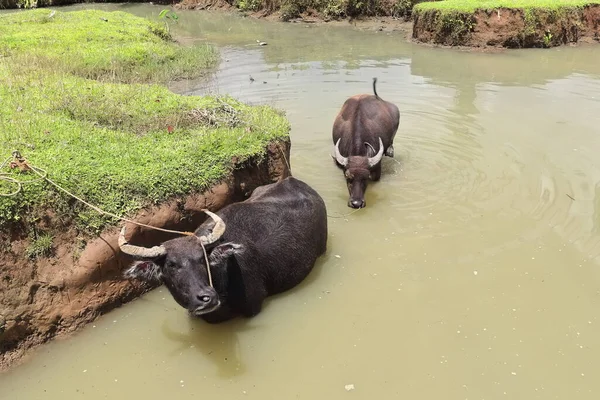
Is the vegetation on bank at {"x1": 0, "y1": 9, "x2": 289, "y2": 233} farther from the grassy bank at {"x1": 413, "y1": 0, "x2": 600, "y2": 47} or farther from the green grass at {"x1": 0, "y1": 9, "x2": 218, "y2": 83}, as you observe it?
the grassy bank at {"x1": 413, "y1": 0, "x2": 600, "y2": 47}

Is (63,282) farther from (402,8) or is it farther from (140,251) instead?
(402,8)

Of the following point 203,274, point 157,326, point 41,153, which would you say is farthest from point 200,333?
point 41,153

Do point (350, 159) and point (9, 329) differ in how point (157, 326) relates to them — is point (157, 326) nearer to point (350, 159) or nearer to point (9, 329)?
point (9, 329)

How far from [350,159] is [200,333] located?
2935 millimetres

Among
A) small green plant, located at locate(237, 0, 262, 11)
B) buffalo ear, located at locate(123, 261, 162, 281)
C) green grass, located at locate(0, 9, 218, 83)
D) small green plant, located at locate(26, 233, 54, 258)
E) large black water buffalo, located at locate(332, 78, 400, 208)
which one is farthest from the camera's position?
small green plant, located at locate(237, 0, 262, 11)

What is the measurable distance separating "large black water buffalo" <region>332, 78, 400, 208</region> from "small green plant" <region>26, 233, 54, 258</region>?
10.3ft

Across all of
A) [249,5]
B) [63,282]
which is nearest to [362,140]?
[63,282]

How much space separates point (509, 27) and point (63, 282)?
42.6 ft

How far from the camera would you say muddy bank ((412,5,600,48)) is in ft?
42.3

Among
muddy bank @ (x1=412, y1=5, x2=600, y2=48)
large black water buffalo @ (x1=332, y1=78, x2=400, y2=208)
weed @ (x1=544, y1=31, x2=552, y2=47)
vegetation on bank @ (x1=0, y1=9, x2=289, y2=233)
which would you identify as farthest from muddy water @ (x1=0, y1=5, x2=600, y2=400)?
weed @ (x1=544, y1=31, x2=552, y2=47)

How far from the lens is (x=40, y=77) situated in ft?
22.5

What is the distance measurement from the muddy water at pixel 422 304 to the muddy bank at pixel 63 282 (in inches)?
5.3

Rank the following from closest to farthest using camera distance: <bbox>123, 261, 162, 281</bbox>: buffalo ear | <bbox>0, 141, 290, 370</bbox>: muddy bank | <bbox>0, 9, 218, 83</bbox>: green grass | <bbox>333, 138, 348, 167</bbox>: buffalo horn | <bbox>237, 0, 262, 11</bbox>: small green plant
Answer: <bbox>123, 261, 162, 281</bbox>: buffalo ear
<bbox>0, 141, 290, 370</bbox>: muddy bank
<bbox>333, 138, 348, 167</bbox>: buffalo horn
<bbox>0, 9, 218, 83</bbox>: green grass
<bbox>237, 0, 262, 11</bbox>: small green plant

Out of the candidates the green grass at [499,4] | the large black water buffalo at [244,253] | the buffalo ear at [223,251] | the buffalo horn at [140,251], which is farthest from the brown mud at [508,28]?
the buffalo horn at [140,251]
